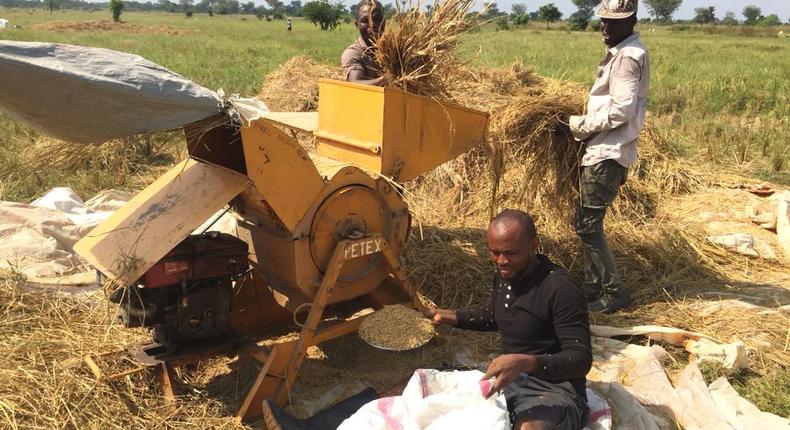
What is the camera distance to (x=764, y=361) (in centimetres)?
380

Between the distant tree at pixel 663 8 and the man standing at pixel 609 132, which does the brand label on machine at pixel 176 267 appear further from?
the distant tree at pixel 663 8

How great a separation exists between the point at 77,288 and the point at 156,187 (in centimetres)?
175

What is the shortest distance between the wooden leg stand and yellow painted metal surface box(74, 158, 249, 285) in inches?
26.9

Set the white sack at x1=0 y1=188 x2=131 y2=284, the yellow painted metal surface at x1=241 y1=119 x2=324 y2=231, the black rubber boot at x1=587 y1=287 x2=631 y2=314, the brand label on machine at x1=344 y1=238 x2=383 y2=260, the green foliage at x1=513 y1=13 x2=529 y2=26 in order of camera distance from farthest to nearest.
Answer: the green foliage at x1=513 y1=13 x2=529 y2=26
the white sack at x1=0 y1=188 x2=131 y2=284
the black rubber boot at x1=587 y1=287 x2=631 y2=314
the brand label on machine at x1=344 y1=238 x2=383 y2=260
the yellow painted metal surface at x1=241 y1=119 x2=324 y2=231

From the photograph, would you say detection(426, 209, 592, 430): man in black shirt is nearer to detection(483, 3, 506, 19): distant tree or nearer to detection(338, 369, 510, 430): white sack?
detection(338, 369, 510, 430): white sack

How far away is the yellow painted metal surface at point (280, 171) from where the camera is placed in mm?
2865

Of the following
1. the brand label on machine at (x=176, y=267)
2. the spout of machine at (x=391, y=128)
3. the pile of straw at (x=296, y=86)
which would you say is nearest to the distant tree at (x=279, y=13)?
the pile of straw at (x=296, y=86)

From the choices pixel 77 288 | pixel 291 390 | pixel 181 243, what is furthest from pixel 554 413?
pixel 77 288

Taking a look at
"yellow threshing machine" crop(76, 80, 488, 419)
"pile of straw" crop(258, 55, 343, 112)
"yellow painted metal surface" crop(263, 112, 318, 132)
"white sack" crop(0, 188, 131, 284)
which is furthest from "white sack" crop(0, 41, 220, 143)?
"pile of straw" crop(258, 55, 343, 112)

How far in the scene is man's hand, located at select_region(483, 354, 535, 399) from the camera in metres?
2.30

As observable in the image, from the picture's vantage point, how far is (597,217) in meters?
4.21

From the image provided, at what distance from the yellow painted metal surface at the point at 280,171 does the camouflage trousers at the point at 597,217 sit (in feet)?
6.59

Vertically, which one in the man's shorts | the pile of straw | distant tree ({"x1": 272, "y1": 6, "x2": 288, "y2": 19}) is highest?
distant tree ({"x1": 272, "y1": 6, "x2": 288, "y2": 19})

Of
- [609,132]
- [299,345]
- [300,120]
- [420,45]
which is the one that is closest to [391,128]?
[420,45]
